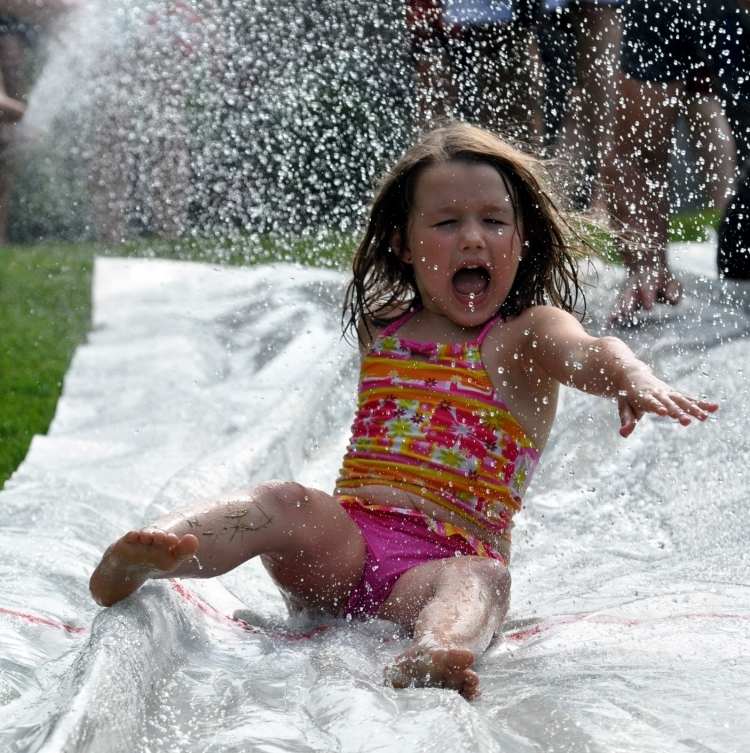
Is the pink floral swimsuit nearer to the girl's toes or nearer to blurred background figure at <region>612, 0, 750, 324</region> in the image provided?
the girl's toes

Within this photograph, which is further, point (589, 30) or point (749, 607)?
point (589, 30)

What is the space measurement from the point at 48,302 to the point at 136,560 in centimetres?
372

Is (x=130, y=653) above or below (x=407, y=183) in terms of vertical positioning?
below

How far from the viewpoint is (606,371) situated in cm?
214

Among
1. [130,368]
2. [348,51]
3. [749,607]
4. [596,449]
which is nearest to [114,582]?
[749,607]

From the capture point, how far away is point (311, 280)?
184 inches

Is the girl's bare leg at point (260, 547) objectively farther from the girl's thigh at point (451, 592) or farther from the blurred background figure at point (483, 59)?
the blurred background figure at point (483, 59)

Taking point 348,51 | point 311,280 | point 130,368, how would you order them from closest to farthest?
1. point 130,368
2. point 311,280
3. point 348,51

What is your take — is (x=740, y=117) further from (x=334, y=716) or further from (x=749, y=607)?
(x=334, y=716)

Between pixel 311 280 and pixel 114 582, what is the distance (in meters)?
2.78

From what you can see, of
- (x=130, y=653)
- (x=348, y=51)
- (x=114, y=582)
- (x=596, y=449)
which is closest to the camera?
(x=130, y=653)

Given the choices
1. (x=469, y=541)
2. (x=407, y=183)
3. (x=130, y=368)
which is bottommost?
(x=130, y=368)

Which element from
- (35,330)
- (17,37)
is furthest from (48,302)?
(17,37)

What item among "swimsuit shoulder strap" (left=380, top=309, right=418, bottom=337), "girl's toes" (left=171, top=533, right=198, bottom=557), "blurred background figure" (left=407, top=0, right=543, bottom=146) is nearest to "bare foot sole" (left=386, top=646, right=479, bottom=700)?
"girl's toes" (left=171, top=533, right=198, bottom=557)
